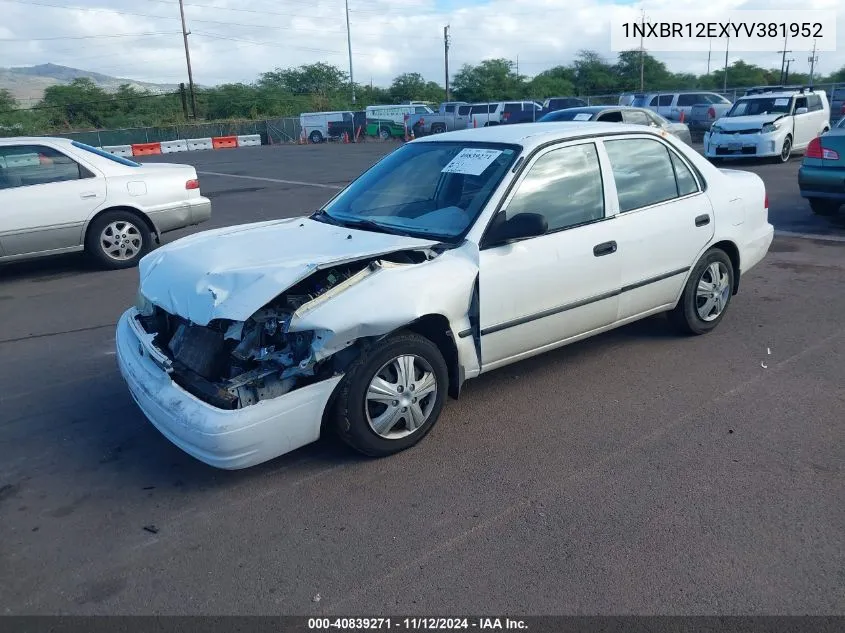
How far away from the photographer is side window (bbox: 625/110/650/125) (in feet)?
45.9

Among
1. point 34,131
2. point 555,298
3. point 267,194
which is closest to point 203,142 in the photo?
point 34,131

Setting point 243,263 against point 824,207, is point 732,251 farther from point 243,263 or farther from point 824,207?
point 824,207

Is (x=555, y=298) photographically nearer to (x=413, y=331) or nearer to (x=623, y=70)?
(x=413, y=331)

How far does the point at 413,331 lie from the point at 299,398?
0.77m

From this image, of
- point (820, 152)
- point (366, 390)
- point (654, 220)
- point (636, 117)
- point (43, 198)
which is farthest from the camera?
point (636, 117)

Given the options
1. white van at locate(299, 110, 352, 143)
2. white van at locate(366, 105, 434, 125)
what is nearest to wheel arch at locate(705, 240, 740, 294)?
white van at locate(366, 105, 434, 125)

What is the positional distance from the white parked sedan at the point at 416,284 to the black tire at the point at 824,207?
5.79 m

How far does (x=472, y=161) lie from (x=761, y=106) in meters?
16.3

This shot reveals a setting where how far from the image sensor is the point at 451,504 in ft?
11.2

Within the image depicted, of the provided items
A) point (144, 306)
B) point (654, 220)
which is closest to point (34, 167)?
point (144, 306)

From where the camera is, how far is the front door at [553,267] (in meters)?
4.11

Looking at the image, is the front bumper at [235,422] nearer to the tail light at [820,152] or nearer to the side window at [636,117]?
the tail light at [820,152]

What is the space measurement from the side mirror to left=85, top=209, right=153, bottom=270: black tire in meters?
6.06

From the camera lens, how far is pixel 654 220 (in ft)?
16.1
